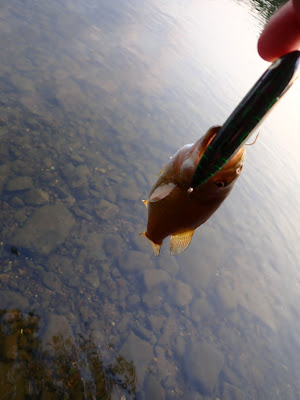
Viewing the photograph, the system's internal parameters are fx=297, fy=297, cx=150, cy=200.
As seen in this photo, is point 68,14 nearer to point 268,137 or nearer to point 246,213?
point 268,137

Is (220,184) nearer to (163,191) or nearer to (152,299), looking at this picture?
(163,191)

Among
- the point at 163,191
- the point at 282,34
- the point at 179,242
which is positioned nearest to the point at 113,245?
the point at 179,242

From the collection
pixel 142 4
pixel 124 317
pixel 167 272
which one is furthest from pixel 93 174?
pixel 142 4

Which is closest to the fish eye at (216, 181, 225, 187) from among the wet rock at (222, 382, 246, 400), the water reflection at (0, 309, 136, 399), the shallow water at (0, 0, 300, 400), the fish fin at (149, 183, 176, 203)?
the fish fin at (149, 183, 176, 203)

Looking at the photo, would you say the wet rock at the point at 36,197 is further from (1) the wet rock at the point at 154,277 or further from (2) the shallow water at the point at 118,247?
(1) the wet rock at the point at 154,277

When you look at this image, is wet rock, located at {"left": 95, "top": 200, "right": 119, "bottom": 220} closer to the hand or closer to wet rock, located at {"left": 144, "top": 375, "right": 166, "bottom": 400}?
wet rock, located at {"left": 144, "top": 375, "right": 166, "bottom": 400}

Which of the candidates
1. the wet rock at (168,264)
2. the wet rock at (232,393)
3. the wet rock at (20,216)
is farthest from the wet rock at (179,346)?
the wet rock at (20,216)
